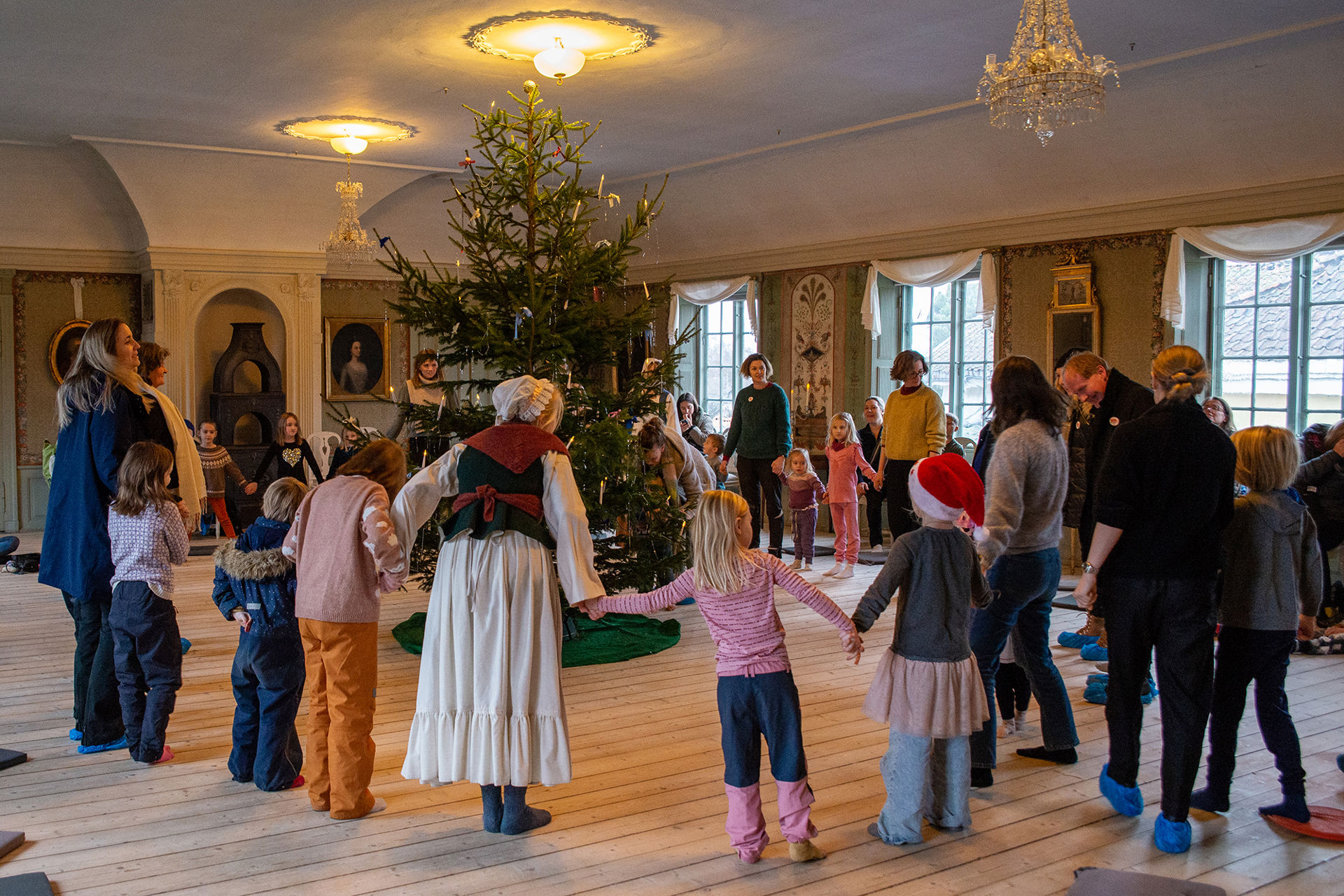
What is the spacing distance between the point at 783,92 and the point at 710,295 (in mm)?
4717

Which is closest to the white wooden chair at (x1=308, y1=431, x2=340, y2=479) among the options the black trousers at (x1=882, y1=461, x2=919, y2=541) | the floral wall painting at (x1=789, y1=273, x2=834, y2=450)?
the floral wall painting at (x1=789, y1=273, x2=834, y2=450)

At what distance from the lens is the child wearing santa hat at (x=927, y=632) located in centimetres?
344

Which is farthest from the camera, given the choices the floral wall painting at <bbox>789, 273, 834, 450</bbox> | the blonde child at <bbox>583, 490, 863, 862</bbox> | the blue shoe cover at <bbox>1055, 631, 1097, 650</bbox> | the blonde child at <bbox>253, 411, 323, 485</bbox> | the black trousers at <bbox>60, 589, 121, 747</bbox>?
the floral wall painting at <bbox>789, 273, 834, 450</bbox>

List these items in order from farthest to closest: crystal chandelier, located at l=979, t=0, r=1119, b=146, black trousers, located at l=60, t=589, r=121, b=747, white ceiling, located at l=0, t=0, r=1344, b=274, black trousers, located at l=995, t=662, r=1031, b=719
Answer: white ceiling, located at l=0, t=0, r=1344, b=274 → crystal chandelier, located at l=979, t=0, r=1119, b=146 → black trousers, located at l=995, t=662, r=1031, b=719 → black trousers, located at l=60, t=589, r=121, b=747

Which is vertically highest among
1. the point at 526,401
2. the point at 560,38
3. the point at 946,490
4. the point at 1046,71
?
the point at 560,38

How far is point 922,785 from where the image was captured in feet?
11.6

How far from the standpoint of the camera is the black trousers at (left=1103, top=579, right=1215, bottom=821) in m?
3.43

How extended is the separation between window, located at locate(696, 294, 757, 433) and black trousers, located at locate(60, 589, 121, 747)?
9.05m

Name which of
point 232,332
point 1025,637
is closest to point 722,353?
point 232,332

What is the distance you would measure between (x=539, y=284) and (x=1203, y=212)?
5855 millimetres

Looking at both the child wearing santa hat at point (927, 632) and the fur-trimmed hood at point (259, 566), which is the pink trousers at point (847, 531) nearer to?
the child wearing santa hat at point (927, 632)

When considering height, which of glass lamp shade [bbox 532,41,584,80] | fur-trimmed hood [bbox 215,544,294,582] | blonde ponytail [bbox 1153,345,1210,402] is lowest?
fur-trimmed hood [bbox 215,544,294,582]

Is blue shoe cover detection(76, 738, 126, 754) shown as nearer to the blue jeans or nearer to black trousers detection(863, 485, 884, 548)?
the blue jeans

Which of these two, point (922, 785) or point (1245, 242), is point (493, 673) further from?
point (1245, 242)
